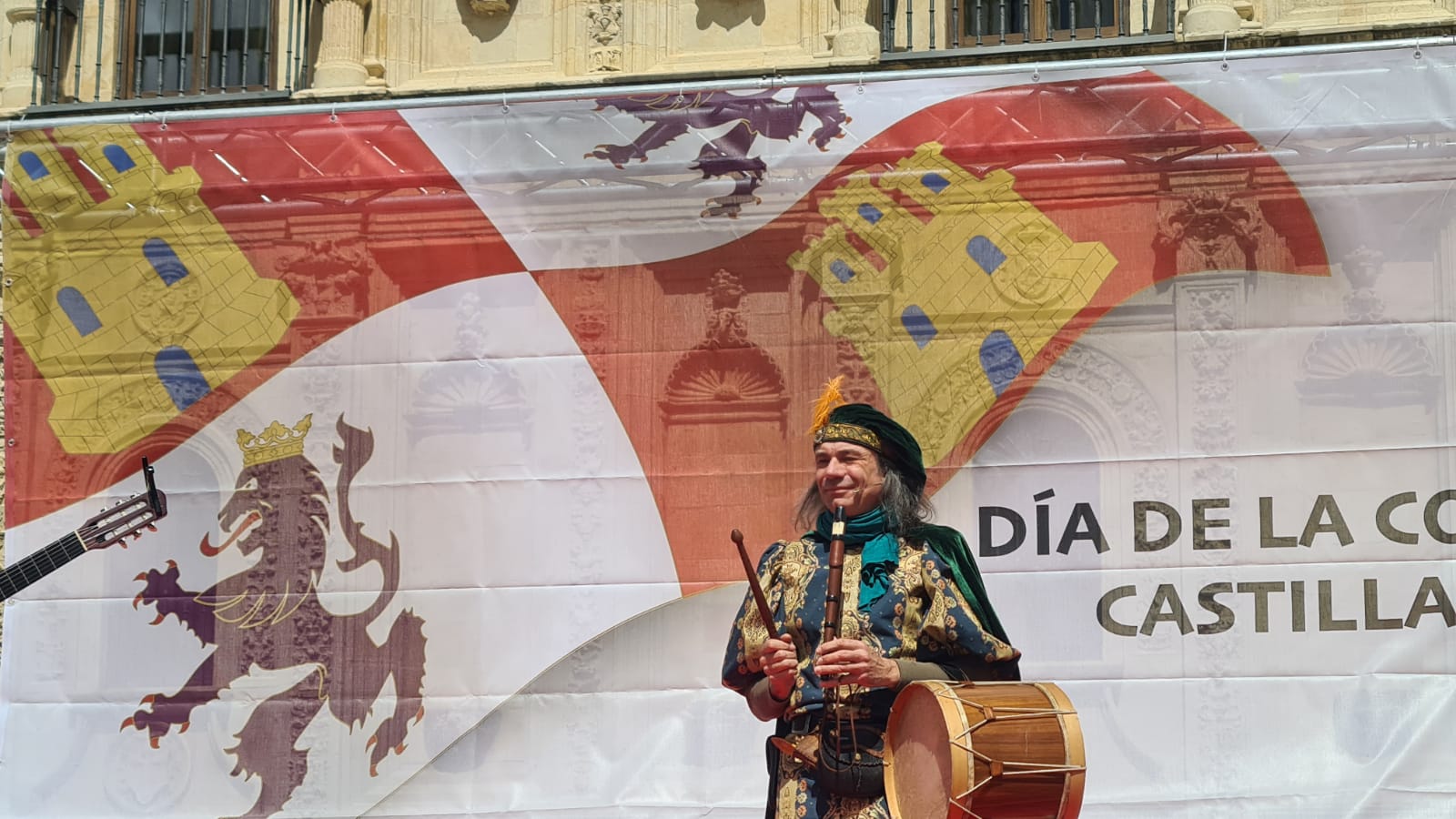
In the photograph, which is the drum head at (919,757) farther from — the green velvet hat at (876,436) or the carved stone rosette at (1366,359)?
the carved stone rosette at (1366,359)

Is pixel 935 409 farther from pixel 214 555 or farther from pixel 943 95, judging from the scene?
pixel 214 555

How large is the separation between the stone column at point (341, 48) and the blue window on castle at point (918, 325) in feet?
10.1

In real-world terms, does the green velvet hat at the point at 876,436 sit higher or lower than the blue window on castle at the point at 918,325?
lower

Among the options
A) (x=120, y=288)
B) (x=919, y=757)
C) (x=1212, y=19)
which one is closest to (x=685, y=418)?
(x=120, y=288)

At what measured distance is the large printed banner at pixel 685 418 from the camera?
16.1ft

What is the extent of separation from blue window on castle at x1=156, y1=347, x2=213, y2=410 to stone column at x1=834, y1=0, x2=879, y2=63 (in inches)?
109

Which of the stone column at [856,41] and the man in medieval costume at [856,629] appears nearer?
the man in medieval costume at [856,629]

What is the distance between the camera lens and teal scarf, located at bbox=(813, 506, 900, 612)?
3.60m

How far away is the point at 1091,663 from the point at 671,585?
1.09 m

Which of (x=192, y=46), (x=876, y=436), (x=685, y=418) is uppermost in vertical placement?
(x=192, y=46)

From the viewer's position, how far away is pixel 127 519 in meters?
5.36

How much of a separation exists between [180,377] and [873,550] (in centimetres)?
257

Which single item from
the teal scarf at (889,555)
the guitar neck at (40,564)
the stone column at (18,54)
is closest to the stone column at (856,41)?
the stone column at (18,54)

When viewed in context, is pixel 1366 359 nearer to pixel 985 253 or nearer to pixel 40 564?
pixel 985 253
